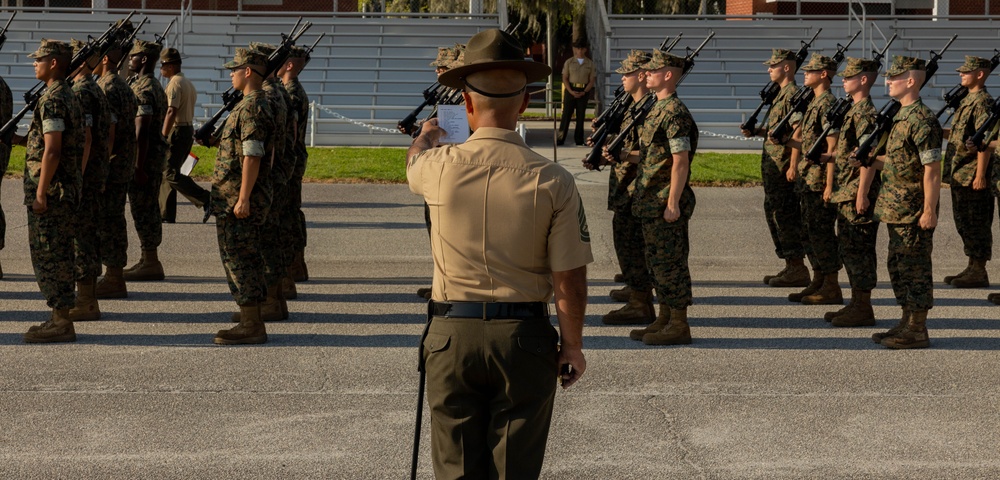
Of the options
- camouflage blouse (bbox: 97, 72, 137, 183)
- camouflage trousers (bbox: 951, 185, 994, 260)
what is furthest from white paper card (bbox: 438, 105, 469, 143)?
camouflage trousers (bbox: 951, 185, 994, 260)

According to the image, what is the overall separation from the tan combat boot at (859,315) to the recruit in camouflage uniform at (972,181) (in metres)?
2.09

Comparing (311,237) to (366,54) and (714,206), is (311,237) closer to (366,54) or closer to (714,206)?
(714,206)

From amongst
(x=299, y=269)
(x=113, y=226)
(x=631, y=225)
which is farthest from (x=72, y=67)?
(x=631, y=225)

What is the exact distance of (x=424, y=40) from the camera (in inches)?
1006

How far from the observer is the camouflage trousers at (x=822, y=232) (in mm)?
9703

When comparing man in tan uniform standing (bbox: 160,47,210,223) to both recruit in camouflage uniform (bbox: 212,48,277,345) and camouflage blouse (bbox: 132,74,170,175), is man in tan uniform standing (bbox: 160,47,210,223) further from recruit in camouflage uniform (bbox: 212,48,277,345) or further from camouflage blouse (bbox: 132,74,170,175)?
recruit in camouflage uniform (bbox: 212,48,277,345)

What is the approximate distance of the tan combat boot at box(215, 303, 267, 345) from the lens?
8.05 m

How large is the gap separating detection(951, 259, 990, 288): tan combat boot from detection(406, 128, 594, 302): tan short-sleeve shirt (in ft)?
24.9

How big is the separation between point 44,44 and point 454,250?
16.8 ft

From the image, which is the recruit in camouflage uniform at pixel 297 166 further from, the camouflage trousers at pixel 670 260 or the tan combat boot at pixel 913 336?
the tan combat boot at pixel 913 336

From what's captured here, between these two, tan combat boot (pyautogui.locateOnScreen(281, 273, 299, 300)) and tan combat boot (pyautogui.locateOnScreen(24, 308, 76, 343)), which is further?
tan combat boot (pyautogui.locateOnScreen(281, 273, 299, 300))

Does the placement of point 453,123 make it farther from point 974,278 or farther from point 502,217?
point 974,278

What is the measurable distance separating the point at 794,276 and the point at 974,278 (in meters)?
1.57

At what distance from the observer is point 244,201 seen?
25.9 feet
